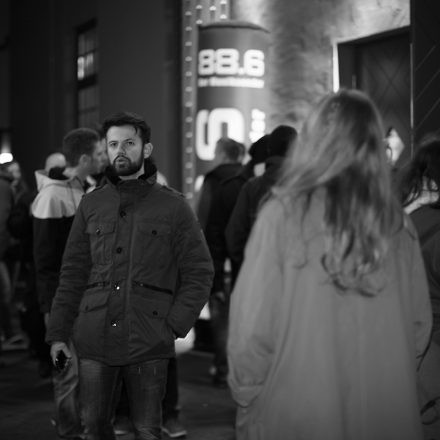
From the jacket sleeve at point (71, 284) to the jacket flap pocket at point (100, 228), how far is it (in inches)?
3.8

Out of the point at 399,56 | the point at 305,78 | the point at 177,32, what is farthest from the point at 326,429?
the point at 177,32

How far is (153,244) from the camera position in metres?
4.16

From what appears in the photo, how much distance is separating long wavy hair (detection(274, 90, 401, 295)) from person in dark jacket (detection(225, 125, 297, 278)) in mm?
3442

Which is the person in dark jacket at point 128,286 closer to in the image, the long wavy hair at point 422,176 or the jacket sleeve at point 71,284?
the jacket sleeve at point 71,284

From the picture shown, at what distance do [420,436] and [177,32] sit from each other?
31.2ft

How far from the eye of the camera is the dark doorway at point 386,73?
9031mm

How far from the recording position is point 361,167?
2.71 metres

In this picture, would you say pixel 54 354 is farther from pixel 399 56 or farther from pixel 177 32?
pixel 177 32

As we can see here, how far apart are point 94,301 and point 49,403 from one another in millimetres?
3119

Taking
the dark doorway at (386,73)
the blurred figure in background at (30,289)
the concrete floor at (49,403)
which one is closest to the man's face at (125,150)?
the concrete floor at (49,403)

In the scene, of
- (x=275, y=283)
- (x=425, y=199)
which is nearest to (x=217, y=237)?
(x=425, y=199)

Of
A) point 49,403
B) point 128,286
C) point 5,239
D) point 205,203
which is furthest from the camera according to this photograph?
point 5,239

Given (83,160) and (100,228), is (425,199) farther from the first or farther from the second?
(83,160)

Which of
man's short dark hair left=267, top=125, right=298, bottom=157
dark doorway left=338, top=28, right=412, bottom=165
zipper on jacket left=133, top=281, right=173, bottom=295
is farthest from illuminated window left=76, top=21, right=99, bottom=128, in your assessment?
zipper on jacket left=133, top=281, right=173, bottom=295
